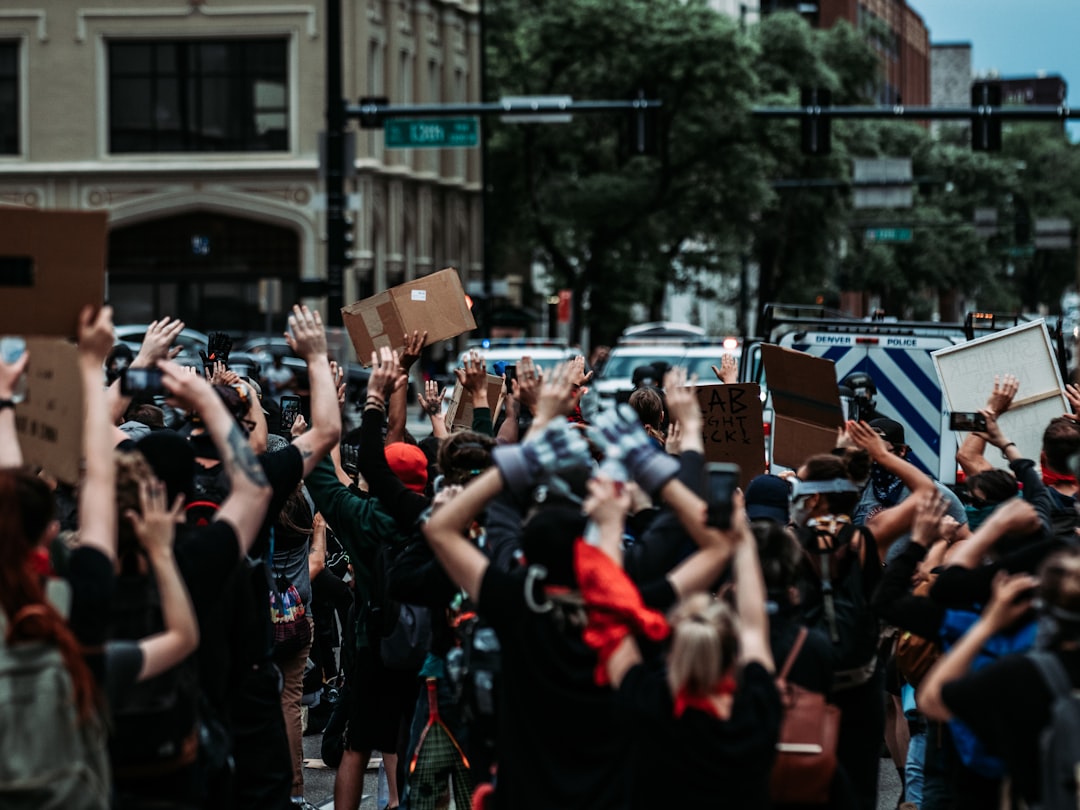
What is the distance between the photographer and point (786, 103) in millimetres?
44969

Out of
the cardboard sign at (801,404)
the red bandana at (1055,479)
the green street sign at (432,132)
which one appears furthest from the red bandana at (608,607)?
the green street sign at (432,132)

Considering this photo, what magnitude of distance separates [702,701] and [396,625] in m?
2.77

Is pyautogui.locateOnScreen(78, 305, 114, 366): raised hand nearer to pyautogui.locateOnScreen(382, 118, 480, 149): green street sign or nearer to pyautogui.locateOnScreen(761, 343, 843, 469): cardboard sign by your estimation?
pyautogui.locateOnScreen(761, 343, 843, 469): cardboard sign

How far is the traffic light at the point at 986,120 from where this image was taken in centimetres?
2344

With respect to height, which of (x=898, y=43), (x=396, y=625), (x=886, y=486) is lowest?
(x=396, y=625)

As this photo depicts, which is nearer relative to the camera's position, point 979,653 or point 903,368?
point 979,653

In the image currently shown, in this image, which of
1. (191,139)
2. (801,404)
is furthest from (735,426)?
(191,139)

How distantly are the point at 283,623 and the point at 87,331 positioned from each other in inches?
122

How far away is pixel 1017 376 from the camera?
8469 millimetres

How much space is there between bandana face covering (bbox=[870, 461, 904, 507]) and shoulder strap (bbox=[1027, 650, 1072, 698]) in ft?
14.1

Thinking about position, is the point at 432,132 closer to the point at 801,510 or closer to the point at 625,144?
the point at 625,144

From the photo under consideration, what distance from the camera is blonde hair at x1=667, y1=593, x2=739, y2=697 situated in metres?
4.28

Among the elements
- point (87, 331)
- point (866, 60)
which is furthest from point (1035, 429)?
point (866, 60)

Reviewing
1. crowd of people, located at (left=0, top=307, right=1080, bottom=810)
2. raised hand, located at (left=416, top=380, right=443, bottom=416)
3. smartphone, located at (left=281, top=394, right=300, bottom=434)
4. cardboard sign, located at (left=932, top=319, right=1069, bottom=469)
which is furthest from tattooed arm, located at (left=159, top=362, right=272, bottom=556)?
smartphone, located at (left=281, top=394, right=300, bottom=434)
